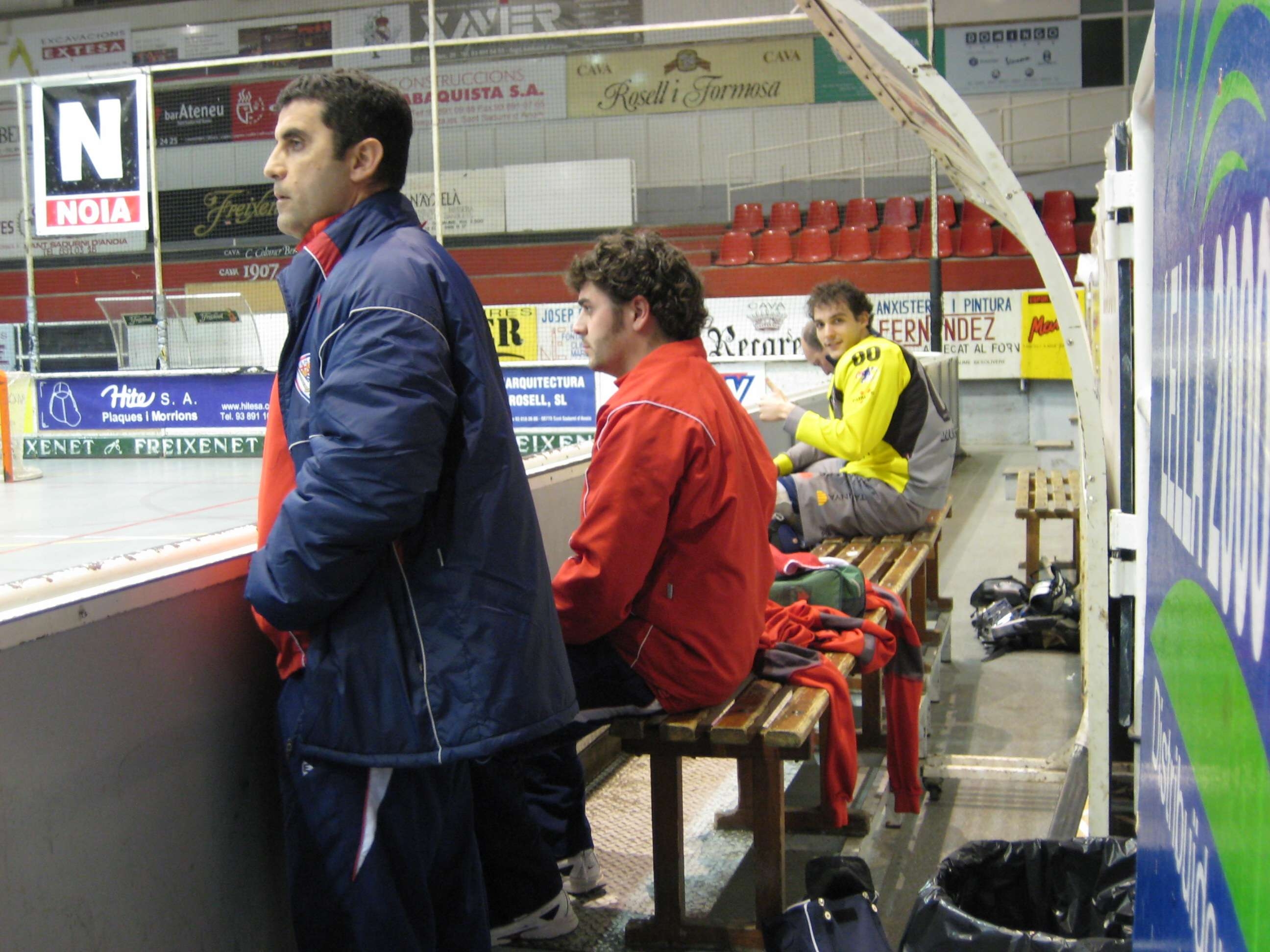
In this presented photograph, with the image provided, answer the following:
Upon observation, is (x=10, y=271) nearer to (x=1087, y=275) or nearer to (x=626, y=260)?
(x=1087, y=275)

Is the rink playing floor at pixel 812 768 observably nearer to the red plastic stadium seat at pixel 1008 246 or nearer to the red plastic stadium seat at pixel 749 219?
the red plastic stadium seat at pixel 1008 246

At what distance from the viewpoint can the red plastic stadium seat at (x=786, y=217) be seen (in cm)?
1505

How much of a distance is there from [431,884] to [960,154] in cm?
158

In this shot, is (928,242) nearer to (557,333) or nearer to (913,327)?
(913,327)

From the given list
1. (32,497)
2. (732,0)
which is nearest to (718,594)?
(32,497)

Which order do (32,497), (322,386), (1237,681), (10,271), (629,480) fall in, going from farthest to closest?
(10,271) < (32,497) < (629,480) < (322,386) < (1237,681)

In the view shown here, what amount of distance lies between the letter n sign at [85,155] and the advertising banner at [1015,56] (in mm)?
10043

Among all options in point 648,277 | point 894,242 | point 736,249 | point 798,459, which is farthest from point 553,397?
point 894,242

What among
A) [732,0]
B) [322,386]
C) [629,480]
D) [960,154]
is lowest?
[629,480]

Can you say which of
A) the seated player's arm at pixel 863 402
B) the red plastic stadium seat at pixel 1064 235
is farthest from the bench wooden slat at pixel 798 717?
the red plastic stadium seat at pixel 1064 235

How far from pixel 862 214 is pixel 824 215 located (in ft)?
1.50

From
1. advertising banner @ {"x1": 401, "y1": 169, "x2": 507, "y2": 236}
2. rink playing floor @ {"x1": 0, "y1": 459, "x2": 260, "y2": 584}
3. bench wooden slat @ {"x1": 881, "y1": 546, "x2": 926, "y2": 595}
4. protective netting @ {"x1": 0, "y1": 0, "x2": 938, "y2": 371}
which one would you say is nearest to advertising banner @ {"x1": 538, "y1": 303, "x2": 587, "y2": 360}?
protective netting @ {"x1": 0, "y1": 0, "x2": 938, "y2": 371}

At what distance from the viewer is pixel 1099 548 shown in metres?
2.28

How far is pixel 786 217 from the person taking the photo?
1516 centimetres
